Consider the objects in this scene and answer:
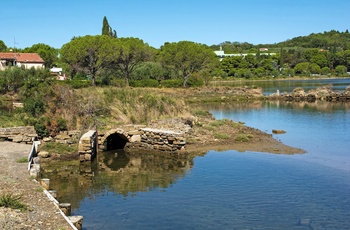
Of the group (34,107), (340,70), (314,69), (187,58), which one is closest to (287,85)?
(187,58)

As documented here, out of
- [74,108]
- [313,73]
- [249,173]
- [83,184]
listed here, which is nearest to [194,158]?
[249,173]

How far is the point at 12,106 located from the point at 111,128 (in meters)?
7.72

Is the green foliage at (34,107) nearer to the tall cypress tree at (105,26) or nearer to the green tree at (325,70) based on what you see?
the tall cypress tree at (105,26)

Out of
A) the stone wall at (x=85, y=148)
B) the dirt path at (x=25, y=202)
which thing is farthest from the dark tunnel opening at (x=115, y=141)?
the dirt path at (x=25, y=202)

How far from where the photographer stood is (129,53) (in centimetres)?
6550

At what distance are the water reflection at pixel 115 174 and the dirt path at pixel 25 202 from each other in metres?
2.21

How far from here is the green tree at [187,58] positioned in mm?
71250

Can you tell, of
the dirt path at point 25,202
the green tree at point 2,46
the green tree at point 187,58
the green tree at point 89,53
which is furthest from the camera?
the green tree at point 2,46

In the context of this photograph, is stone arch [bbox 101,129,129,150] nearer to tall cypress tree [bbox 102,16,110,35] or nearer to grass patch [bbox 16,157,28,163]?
grass patch [bbox 16,157,28,163]

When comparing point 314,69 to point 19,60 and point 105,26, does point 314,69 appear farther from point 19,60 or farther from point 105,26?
point 19,60

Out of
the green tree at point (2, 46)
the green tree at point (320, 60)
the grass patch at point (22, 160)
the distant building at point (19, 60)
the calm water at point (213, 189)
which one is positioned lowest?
the calm water at point (213, 189)

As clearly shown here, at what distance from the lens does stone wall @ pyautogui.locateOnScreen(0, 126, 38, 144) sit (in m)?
21.7

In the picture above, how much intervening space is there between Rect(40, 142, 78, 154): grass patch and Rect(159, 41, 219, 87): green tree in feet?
159

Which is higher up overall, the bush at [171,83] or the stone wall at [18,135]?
the bush at [171,83]
